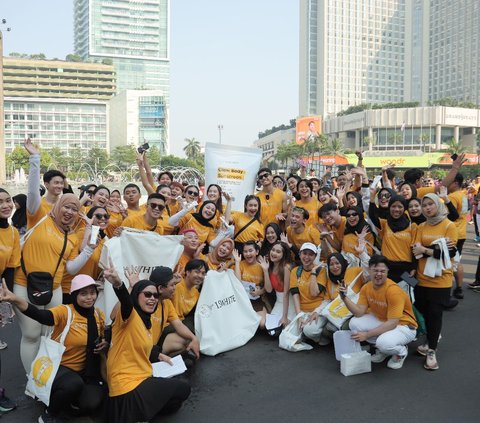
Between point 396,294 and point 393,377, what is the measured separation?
809 mm

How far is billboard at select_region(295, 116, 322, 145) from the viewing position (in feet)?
328

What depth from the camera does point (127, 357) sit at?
142 inches

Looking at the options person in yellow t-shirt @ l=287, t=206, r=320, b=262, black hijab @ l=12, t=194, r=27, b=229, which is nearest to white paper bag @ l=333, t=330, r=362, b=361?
person in yellow t-shirt @ l=287, t=206, r=320, b=262

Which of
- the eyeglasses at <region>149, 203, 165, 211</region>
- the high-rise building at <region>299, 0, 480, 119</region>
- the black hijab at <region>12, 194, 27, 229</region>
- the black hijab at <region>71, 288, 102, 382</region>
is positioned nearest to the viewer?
the black hijab at <region>71, 288, 102, 382</region>

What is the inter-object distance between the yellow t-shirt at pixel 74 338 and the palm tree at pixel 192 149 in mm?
105454

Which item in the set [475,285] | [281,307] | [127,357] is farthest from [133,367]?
[475,285]

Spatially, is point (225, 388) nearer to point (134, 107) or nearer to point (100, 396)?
point (100, 396)

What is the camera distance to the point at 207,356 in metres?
5.29

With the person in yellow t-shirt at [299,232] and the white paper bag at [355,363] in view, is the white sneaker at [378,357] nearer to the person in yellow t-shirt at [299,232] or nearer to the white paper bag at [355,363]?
the white paper bag at [355,363]

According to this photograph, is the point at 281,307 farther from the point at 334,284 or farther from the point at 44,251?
the point at 44,251

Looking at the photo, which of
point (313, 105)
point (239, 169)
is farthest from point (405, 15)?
point (239, 169)

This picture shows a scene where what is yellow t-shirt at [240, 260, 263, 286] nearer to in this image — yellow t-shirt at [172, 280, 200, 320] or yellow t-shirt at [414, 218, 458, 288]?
yellow t-shirt at [172, 280, 200, 320]

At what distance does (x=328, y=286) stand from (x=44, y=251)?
10.3 ft

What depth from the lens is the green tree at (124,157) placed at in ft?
303
